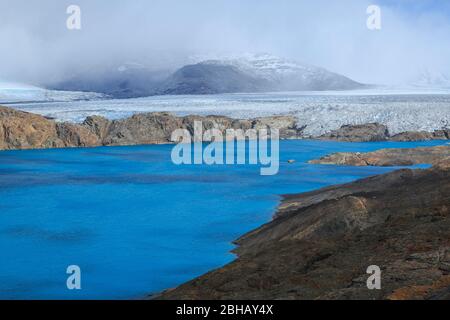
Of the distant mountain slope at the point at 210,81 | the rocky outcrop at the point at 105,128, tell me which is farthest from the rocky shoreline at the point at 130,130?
the distant mountain slope at the point at 210,81

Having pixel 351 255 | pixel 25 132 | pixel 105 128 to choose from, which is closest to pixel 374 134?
pixel 105 128

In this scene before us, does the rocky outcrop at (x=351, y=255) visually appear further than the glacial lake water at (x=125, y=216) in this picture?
No

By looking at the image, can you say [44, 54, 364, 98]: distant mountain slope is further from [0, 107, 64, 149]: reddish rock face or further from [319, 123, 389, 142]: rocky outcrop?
[0, 107, 64, 149]: reddish rock face

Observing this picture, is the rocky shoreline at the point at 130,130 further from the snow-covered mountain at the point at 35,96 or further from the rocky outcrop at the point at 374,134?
the snow-covered mountain at the point at 35,96

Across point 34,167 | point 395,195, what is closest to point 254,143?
point 34,167
